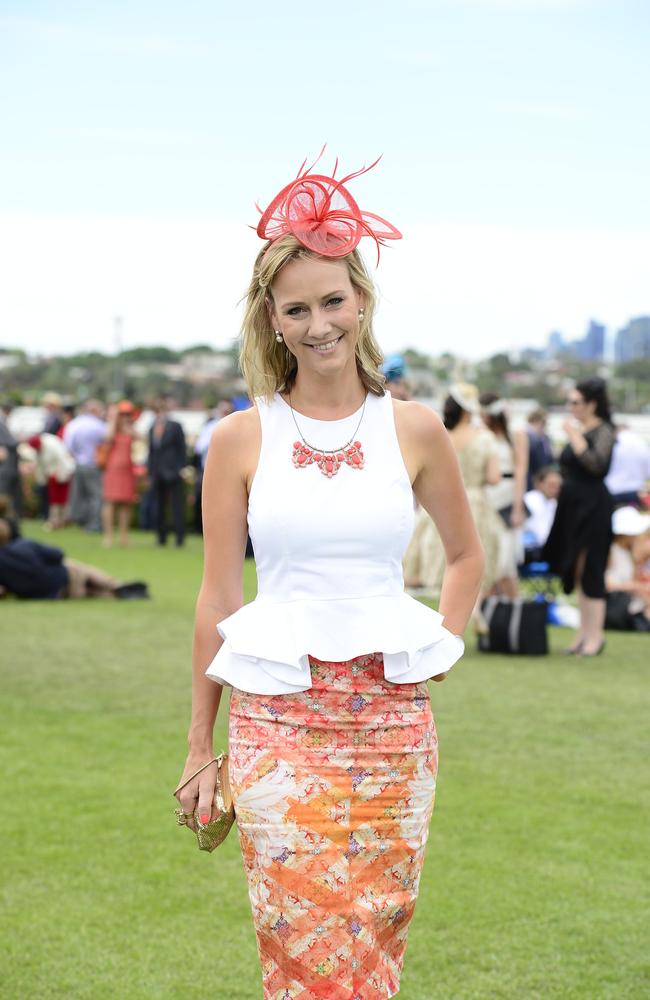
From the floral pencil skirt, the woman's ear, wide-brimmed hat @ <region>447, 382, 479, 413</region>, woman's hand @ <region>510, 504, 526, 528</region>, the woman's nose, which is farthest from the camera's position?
woman's hand @ <region>510, 504, 526, 528</region>

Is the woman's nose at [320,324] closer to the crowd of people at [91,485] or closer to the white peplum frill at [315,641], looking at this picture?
the white peplum frill at [315,641]

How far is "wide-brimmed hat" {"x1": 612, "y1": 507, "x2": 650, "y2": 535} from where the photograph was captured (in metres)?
13.5

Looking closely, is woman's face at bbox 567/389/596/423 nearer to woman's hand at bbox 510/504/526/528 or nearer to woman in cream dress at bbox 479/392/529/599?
woman in cream dress at bbox 479/392/529/599

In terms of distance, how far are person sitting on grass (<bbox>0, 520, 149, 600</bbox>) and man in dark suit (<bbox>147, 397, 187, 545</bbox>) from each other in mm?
6959

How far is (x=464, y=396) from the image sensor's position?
37.9ft

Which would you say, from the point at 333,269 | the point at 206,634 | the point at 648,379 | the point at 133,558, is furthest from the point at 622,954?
the point at 648,379

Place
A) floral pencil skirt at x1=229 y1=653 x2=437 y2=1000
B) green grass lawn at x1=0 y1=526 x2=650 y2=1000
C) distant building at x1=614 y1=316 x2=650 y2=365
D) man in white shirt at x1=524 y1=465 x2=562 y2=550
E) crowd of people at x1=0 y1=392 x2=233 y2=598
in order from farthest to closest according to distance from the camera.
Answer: distant building at x1=614 y1=316 x2=650 y2=365 < man in white shirt at x1=524 y1=465 x2=562 y2=550 < crowd of people at x1=0 y1=392 x2=233 y2=598 < green grass lawn at x1=0 y1=526 x2=650 y2=1000 < floral pencil skirt at x1=229 y1=653 x2=437 y2=1000

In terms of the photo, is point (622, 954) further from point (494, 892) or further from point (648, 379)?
point (648, 379)

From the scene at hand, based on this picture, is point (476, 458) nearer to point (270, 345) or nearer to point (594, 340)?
point (270, 345)

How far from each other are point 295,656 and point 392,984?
2.50 ft

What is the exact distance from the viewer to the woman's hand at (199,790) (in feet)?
10.7

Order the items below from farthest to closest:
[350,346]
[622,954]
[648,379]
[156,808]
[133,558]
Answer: [648,379], [133,558], [156,808], [622,954], [350,346]

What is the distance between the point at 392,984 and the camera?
3.15 m

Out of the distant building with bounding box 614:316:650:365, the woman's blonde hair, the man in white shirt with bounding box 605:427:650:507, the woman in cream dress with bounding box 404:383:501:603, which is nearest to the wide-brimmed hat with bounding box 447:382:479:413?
the woman in cream dress with bounding box 404:383:501:603
